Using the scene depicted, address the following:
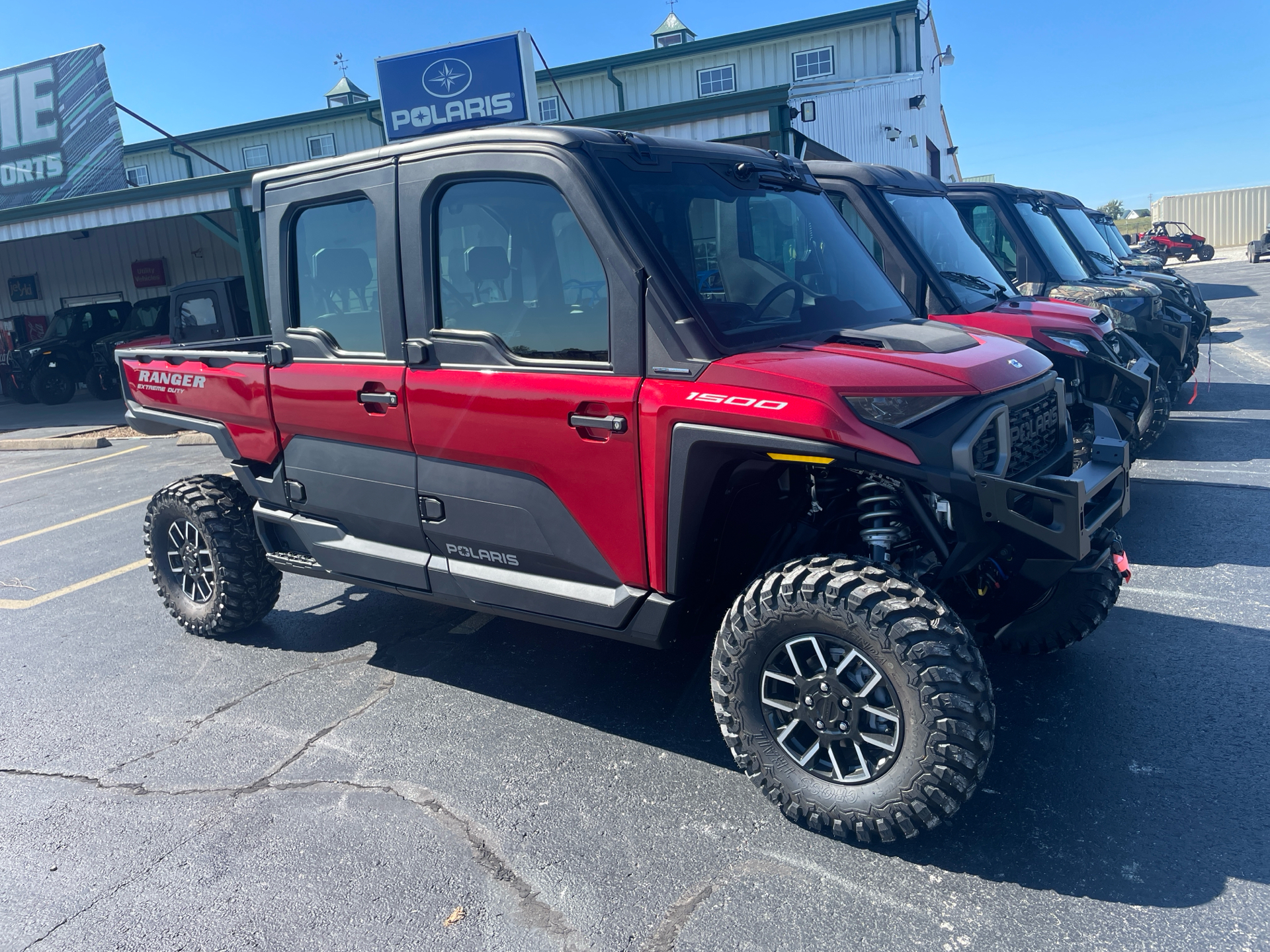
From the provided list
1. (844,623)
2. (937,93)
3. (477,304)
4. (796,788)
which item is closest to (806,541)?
(844,623)

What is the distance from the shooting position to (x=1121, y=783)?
3006 millimetres

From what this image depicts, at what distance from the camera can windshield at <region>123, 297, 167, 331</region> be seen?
19562 millimetres

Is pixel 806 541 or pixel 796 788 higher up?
pixel 806 541

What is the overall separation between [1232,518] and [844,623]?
4517mm

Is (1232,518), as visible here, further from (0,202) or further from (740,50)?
(740,50)

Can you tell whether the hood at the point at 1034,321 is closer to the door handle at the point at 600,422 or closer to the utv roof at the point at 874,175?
the utv roof at the point at 874,175

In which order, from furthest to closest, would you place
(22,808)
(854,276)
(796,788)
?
(854,276) → (22,808) → (796,788)

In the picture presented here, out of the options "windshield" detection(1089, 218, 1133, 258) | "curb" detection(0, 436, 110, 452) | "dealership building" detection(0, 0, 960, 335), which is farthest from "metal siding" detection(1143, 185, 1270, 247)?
"curb" detection(0, 436, 110, 452)

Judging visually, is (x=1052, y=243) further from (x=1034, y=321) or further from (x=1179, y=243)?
(x=1179, y=243)

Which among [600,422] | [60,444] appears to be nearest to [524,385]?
[600,422]

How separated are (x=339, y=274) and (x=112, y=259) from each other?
27140 mm

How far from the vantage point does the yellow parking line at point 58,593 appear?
5.86m

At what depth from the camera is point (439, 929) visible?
2.57 metres

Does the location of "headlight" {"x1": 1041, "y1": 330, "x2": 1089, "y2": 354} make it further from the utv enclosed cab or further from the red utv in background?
the red utv in background
